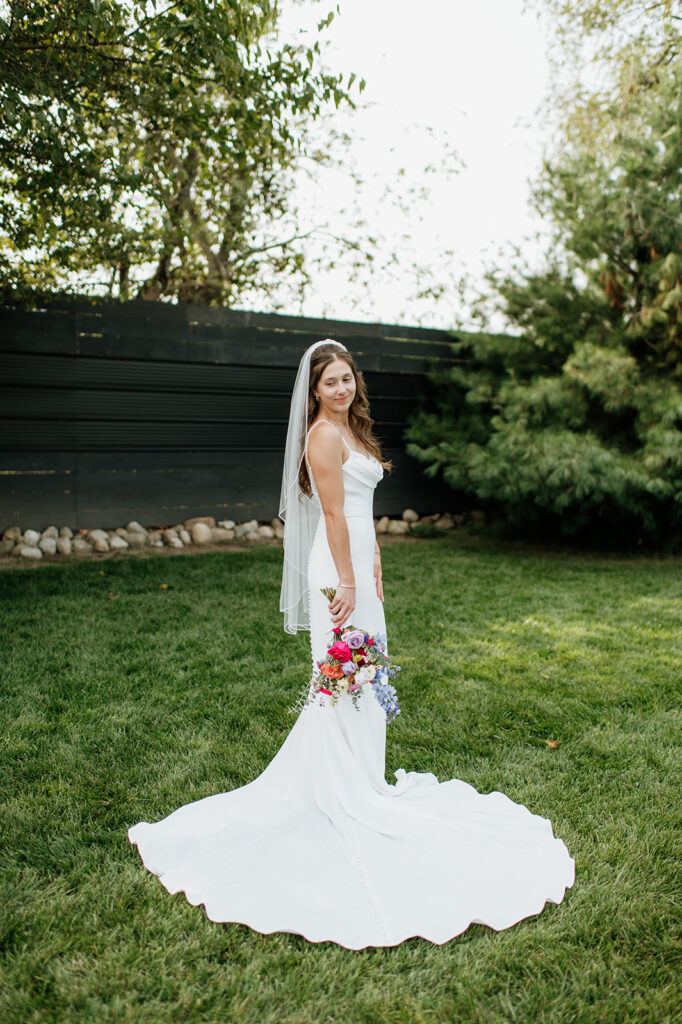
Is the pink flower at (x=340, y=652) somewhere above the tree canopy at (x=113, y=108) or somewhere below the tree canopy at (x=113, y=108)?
below

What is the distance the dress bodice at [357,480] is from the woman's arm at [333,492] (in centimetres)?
11

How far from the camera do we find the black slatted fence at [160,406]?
8062 millimetres

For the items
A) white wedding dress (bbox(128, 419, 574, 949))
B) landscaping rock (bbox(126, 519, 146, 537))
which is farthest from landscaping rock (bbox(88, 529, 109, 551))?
white wedding dress (bbox(128, 419, 574, 949))

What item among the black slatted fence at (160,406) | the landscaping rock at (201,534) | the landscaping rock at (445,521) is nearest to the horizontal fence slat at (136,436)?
the black slatted fence at (160,406)

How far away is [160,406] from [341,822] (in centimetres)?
689

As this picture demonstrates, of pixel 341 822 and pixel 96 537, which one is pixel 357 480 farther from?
pixel 96 537

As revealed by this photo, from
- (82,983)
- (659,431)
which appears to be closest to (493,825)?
(82,983)

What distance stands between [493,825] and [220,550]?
6.22m

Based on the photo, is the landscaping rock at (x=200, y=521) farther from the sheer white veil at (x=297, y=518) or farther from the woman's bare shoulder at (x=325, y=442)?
the woman's bare shoulder at (x=325, y=442)

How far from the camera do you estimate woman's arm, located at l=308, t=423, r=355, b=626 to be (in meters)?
2.82

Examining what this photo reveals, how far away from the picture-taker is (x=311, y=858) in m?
2.73

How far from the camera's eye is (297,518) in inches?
129

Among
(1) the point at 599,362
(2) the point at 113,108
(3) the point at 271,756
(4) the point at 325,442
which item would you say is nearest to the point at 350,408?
(4) the point at 325,442

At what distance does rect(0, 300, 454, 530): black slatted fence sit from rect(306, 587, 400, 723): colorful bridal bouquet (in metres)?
6.45
